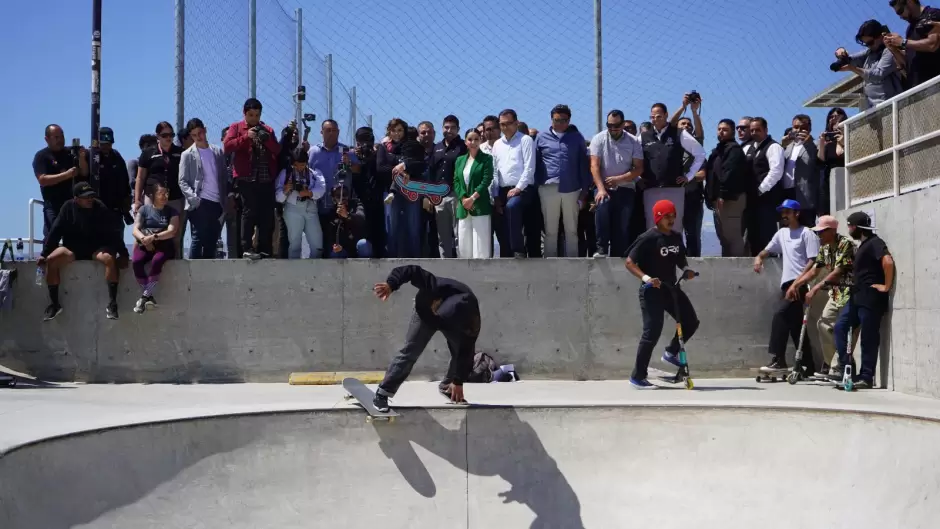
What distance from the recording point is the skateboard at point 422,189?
11000 millimetres

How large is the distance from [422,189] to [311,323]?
2213 millimetres

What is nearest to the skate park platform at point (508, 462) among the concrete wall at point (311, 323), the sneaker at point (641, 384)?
the sneaker at point (641, 384)

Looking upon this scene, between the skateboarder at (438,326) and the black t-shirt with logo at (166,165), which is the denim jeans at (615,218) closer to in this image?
the skateboarder at (438,326)

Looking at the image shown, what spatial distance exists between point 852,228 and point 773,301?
170 centimetres

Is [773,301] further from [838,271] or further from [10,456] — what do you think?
[10,456]

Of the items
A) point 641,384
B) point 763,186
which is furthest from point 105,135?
point 763,186

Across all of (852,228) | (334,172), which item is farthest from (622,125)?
(334,172)

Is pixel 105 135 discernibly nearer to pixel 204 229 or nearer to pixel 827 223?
pixel 204 229

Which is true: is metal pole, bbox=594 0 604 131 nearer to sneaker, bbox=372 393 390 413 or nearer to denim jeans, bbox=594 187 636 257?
denim jeans, bbox=594 187 636 257

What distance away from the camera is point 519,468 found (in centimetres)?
827

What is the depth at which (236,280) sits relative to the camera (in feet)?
36.9

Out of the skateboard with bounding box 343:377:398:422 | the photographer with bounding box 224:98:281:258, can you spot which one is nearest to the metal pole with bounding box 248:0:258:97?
the photographer with bounding box 224:98:281:258

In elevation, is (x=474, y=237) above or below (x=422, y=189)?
below

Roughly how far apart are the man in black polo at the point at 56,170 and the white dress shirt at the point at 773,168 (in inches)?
337
